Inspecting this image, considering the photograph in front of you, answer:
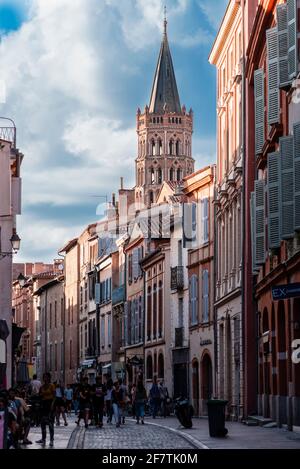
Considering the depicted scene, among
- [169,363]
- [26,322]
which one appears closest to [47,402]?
[169,363]

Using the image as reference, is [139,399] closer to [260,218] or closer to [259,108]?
[260,218]

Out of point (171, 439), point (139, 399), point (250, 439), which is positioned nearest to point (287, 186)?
point (250, 439)

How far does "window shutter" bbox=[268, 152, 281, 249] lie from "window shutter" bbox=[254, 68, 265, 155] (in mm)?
5292

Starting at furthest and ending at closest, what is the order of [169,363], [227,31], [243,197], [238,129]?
[169,363], [227,31], [238,129], [243,197]

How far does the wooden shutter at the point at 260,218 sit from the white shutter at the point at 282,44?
544cm

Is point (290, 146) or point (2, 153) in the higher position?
point (2, 153)

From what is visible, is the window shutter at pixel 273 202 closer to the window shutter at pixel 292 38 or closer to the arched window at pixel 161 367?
the window shutter at pixel 292 38

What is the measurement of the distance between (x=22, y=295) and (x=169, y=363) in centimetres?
6194

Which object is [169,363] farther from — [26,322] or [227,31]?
[26,322]

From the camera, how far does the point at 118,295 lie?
78.5 metres

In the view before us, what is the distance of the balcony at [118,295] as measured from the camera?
254ft

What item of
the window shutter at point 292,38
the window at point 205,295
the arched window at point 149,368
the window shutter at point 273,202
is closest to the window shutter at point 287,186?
the window shutter at point 273,202

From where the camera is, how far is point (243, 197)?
4078cm

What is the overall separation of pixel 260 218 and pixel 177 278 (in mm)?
24141
